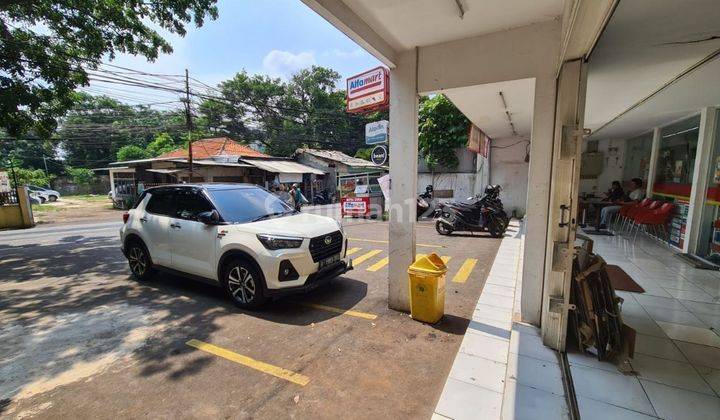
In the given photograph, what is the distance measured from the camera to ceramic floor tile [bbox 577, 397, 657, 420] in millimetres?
2053

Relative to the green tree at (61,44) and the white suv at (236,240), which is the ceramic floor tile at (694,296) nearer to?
the white suv at (236,240)

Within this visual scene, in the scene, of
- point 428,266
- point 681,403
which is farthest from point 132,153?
point 681,403

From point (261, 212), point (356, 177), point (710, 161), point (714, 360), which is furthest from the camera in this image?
point (356, 177)

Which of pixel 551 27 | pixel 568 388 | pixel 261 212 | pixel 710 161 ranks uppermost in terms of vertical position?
pixel 551 27

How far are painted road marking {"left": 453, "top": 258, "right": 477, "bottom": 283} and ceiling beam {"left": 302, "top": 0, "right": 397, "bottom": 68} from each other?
3491 mm

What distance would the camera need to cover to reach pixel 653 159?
7.73 m

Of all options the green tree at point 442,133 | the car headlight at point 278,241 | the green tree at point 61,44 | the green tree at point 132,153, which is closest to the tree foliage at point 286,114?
the green tree at point 132,153

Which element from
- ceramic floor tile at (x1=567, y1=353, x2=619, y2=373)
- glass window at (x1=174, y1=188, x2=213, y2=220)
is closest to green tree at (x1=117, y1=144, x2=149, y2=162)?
glass window at (x1=174, y1=188, x2=213, y2=220)

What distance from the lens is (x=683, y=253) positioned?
18.8 feet

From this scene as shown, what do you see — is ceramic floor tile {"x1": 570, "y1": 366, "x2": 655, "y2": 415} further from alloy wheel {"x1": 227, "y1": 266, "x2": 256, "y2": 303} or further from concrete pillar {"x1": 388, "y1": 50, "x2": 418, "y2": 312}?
alloy wheel {"x1": 227, "y1": 266, "x2": 256, "y2": 303}

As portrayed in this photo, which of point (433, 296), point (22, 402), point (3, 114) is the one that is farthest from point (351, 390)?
point (3, 114)

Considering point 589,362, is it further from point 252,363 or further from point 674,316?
point 252,363

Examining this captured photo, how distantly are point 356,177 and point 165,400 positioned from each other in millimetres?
11922

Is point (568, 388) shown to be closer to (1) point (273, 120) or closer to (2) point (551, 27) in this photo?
(2) point (551, 27)
